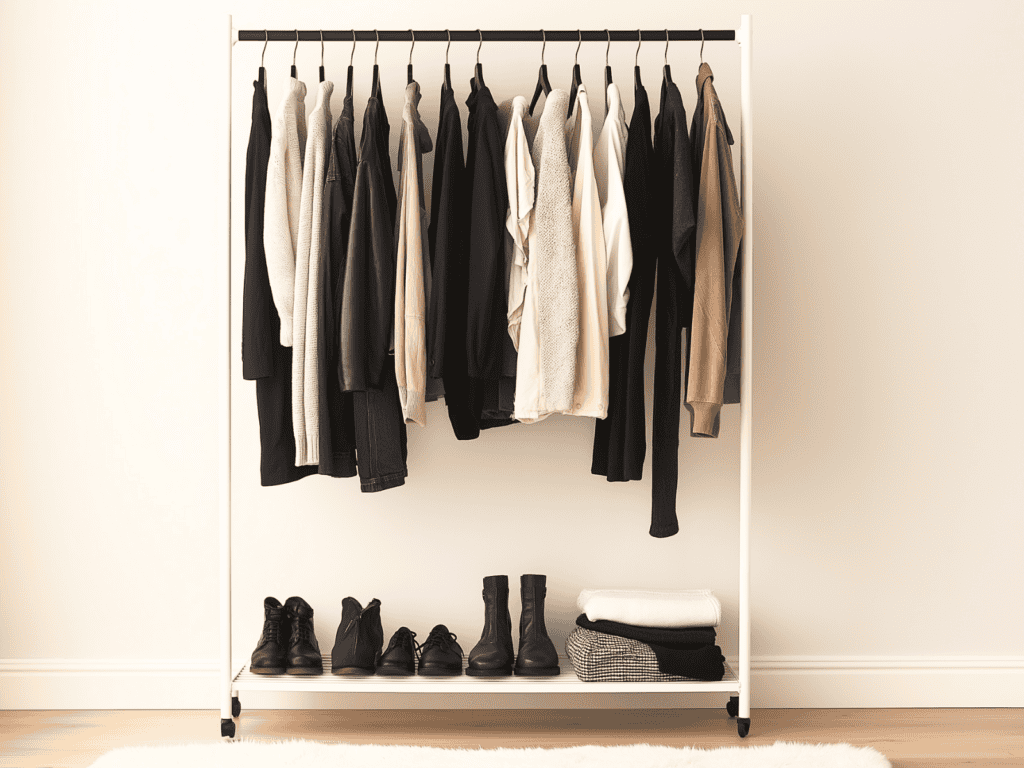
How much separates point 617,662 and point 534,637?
0.23 metres

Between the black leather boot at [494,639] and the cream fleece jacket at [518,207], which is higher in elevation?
the cream fleece jacket at [518,207]

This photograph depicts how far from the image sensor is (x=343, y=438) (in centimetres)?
197

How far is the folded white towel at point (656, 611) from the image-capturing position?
209 cm

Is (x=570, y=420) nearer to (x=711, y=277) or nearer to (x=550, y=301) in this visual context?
(x=550, y=301)

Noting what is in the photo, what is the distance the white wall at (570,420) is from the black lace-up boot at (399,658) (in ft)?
0.74

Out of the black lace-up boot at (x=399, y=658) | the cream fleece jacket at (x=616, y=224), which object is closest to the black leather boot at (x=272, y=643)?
the black lace-up boot at (x=399, y=658)

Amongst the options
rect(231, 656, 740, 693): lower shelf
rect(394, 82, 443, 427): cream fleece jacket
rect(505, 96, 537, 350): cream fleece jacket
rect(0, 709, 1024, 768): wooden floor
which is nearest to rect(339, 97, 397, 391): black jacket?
rect(394, 82, 443, 427): cream fleece jacket

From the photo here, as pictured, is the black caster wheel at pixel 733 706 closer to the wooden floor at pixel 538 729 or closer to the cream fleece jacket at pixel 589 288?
the wooden floor at pixel 538 729

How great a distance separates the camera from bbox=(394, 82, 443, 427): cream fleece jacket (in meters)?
1.88

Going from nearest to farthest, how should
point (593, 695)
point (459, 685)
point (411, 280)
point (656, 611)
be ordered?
1. point (411, 280)
2. point (459, 685)
3. point (656, 611)
4. point (593, 695)

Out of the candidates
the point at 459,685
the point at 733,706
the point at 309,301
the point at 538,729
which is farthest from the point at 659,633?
the point at 309,301

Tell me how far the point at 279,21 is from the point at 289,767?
210 centimetres

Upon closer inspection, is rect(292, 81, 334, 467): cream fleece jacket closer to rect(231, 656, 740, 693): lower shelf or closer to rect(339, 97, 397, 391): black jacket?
rect(339, 97, 397, 391): black jacket

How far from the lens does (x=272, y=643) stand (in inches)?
81.5
